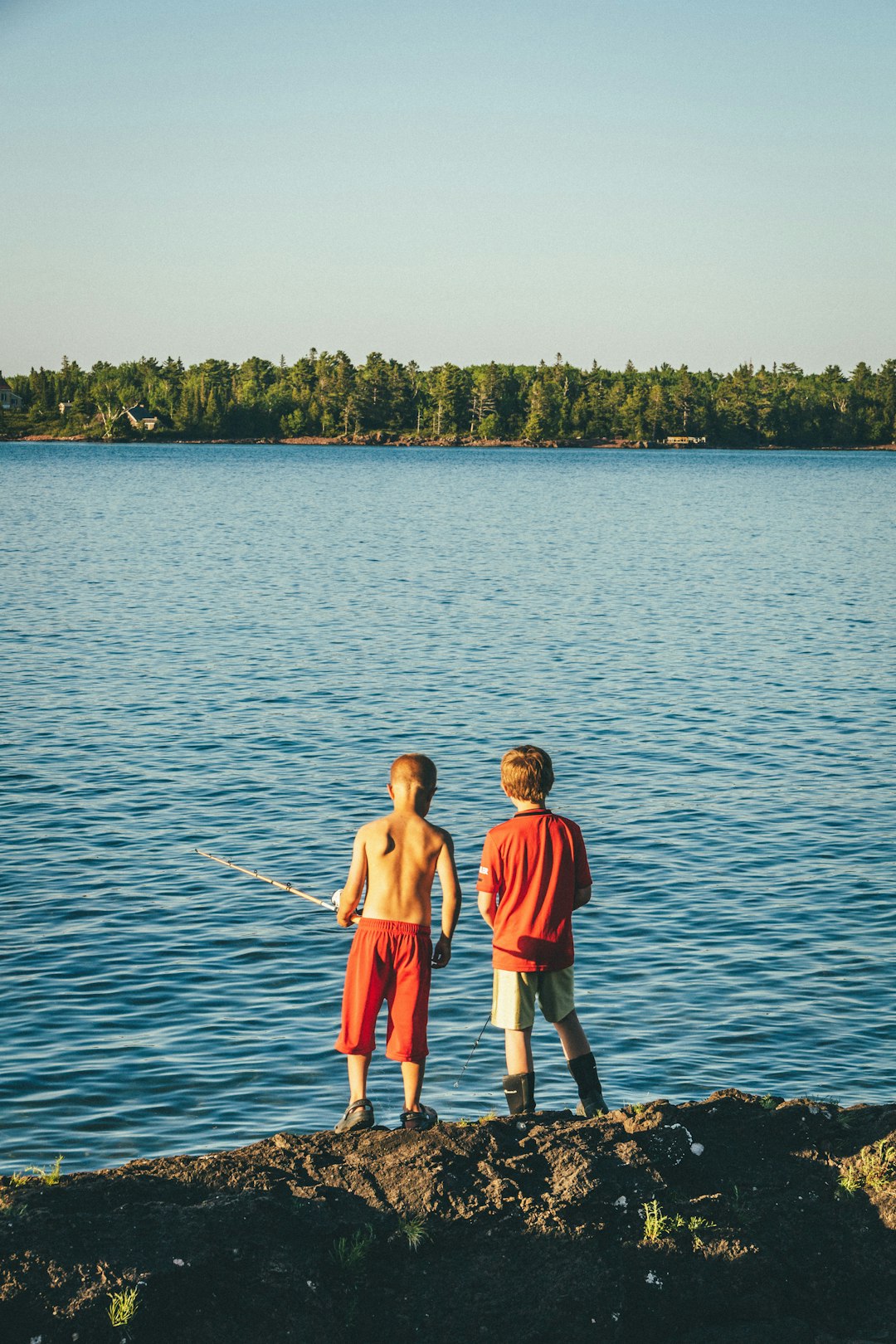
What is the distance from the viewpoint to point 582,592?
40438mm

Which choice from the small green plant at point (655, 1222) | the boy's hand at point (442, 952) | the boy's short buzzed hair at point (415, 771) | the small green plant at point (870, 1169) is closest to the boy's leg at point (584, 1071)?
the boy's hand at point (442, 952)

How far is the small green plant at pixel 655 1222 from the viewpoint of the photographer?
5387 mm

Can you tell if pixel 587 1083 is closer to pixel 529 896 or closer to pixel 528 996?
pixel 528 996

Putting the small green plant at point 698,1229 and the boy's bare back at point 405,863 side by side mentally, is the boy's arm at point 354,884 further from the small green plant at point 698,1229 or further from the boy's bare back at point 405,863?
the small green plant at point 698,1229

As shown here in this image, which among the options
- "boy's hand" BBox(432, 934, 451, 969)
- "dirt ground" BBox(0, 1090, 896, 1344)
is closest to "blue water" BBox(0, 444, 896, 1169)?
"boy's hand" BBox(432, 934, 451, 969)

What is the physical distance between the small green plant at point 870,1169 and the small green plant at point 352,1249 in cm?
202

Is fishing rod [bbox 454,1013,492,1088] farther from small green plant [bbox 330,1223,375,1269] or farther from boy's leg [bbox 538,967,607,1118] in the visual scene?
small green plant [bbox 330,1223,375,1269]

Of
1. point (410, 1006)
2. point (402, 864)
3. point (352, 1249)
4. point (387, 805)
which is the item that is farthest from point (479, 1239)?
point (387, 805)

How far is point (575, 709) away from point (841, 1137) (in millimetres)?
16752

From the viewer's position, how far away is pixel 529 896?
Answer: 6.25 metres

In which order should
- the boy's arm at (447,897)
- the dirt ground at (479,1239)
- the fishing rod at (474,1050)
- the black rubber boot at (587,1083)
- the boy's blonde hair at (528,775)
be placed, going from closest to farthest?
the dirt ground at (479,1239) < the boy's arm at (447,897) < the boy's blonde hair at (528,775) < the black rubber boot at (587,1083) < the fishing rod at (474,1050)

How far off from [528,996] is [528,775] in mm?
1004

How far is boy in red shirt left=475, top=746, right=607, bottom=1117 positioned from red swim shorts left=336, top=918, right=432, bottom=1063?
Answer: 353 millimetres

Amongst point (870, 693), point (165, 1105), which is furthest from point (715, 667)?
point (165, 1105)
